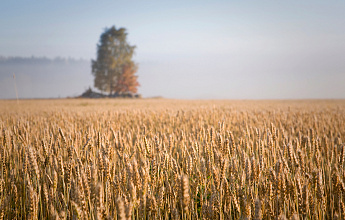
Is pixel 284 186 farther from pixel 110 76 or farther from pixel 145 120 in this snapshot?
pixel 110 76

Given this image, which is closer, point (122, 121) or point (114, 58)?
point (122, 121)

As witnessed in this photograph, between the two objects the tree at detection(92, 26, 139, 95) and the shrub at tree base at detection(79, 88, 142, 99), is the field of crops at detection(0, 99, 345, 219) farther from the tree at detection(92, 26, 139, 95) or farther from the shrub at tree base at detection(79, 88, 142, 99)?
the tree at detection(92, 26, 139, 95)

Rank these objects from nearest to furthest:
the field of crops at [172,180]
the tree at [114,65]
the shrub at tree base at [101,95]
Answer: the field of crops at [172,180] < the shrub at tree base at [101,95] < the tree at [114,65]

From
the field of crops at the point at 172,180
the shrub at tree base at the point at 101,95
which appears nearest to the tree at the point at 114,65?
the shrub at tree base at the point at 101,95

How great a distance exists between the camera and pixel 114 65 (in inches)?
1411

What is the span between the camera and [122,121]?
615 centimetres

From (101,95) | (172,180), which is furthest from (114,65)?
(172,180)

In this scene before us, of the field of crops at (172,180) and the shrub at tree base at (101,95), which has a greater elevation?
the shrub at tree base at (101,95)

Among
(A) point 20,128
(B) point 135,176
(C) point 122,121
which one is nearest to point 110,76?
(C) point 122,121

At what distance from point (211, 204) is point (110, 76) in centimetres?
3676

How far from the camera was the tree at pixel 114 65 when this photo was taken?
36.3 metres

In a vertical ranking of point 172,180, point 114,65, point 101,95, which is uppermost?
point 114,65

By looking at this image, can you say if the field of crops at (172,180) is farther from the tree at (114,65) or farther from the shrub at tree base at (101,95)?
the tree at (114,65)

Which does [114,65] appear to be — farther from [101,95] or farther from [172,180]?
[172,180]
